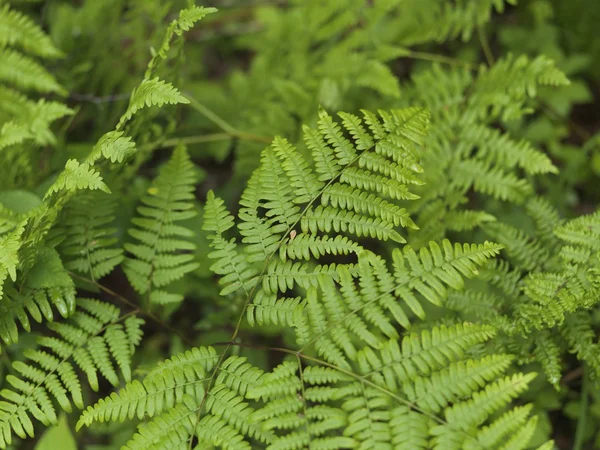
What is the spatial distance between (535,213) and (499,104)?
678 millimetres

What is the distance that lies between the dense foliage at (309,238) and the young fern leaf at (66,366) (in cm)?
1

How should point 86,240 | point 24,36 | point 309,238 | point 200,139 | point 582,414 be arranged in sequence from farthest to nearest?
point 200,139, point 24,36, point 582,414, point 86,240, point 309,238

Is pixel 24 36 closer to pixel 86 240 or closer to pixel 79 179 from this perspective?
pixel 86 240

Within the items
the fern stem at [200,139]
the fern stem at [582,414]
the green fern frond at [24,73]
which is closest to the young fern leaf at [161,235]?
the fern stem at [200,139]

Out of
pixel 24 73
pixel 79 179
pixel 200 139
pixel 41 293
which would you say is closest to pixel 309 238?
pixel 79 179

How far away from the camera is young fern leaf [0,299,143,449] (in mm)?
2283

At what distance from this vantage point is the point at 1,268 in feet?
7.30

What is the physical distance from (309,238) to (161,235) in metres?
0.83

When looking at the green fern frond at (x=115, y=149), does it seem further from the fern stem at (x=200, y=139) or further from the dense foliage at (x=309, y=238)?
the fern stem at (x=200, y=139)

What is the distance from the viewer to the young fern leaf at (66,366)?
228cm

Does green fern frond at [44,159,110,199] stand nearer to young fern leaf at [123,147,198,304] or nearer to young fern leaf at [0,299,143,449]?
young fern leaf at [123,147,198,304]

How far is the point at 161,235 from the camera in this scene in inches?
108

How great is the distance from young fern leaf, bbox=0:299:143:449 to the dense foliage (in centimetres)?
1

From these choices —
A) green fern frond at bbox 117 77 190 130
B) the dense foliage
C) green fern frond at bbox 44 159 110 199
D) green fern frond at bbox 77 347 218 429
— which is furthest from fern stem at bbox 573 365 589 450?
green fern frond at bbox 44 159 110 199
